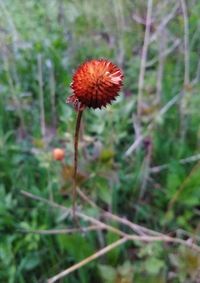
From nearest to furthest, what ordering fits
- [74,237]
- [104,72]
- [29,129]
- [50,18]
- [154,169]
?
[104,72]
[74,237]
[154,169]
[29,129]
[50,18]

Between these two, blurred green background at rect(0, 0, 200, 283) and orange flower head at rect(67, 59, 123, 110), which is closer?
orange flower head at rect(67, 59, 123, 110)

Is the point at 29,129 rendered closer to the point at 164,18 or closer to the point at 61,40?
the point at 61,40

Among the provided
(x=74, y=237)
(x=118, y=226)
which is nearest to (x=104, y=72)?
(x=74, y=237)

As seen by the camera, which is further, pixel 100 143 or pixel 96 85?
pixel 100 143

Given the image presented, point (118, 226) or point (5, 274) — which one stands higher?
point (118, 226)
